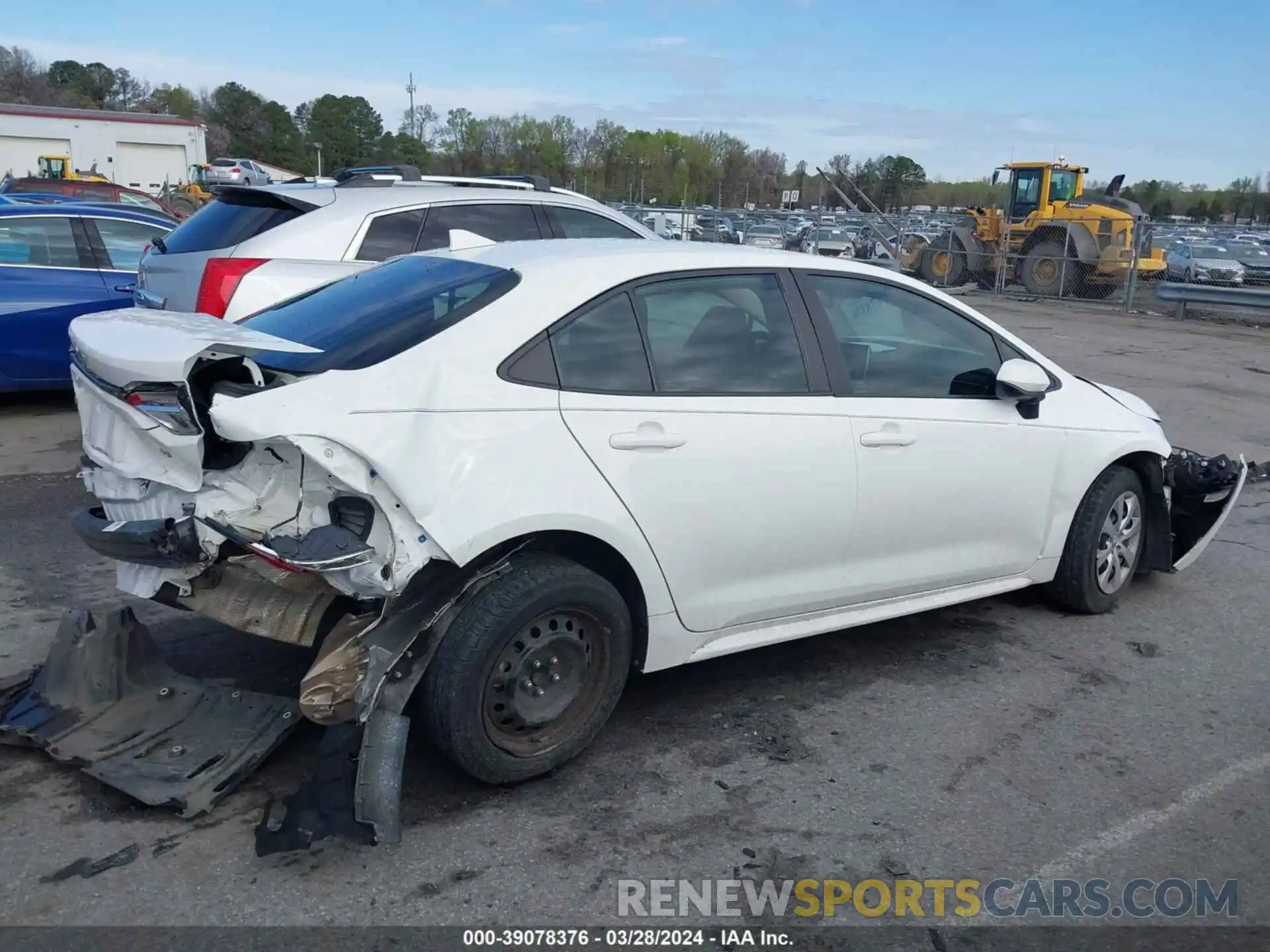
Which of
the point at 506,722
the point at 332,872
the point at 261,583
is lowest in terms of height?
the point at 332,872


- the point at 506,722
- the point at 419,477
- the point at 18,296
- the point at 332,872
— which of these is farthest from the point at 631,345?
the point at 18,296

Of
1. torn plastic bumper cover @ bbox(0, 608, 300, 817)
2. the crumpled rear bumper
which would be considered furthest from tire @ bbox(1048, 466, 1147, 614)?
the crumpled rear bumper

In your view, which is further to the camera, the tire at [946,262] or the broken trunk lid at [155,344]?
the tire at [946,262]

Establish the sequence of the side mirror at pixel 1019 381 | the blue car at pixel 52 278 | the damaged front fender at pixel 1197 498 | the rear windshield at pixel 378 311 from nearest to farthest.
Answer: the rear windshield at pixel 378 311
the side mirror at pixel 1019 381
the damaged front fender at pixel 1197 498
the blue car at pixel 52 278

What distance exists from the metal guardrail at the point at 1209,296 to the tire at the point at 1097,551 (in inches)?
636

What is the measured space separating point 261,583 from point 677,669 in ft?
5.86

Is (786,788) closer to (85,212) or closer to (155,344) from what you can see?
(155,344)

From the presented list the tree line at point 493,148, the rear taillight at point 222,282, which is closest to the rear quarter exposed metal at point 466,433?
the rear taillight at point 222,282

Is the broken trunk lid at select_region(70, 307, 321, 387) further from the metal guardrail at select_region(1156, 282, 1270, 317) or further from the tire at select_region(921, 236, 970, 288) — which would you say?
the tire at select_region(921, 236, 970, 288)

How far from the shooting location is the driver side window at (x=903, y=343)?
173 inches

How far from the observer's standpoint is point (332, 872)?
313 centimetres

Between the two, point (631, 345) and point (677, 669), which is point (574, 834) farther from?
point (631, 345)

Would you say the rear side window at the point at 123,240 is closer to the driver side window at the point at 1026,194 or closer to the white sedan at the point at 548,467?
the white sedan at the point at 548,467

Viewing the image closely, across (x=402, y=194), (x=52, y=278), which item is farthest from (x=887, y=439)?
(x=52, y=278)
